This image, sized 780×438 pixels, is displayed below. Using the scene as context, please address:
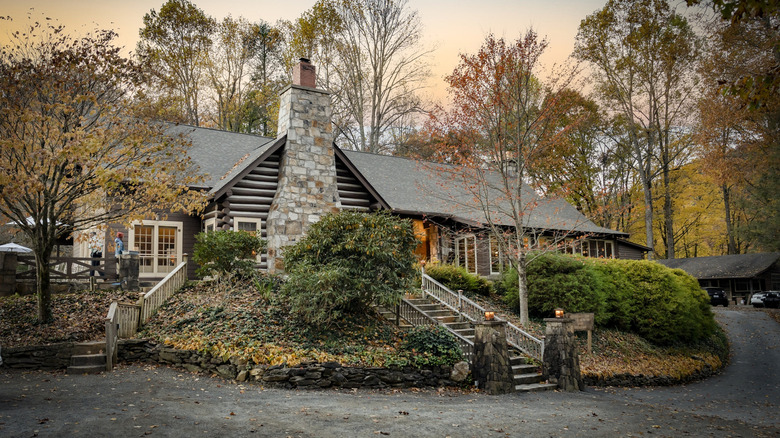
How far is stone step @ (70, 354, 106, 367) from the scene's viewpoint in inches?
442

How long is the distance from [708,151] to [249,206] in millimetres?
25572

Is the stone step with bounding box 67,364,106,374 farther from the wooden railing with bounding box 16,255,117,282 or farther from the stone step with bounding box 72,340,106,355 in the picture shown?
the wooden railing with bounding box 16,255,117,282

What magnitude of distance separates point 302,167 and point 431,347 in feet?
27.1

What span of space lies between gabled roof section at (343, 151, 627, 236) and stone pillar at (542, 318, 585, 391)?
8.81 m

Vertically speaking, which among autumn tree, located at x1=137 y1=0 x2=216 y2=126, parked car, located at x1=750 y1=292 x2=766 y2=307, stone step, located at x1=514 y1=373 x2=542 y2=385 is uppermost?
autumn tree, located at x1=137 y1=0 x2=216 y2=126

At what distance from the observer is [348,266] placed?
12148 millimetres

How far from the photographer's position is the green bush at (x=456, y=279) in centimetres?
1820

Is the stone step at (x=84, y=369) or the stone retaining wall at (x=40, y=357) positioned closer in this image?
the stone step at (x=84, y=369)

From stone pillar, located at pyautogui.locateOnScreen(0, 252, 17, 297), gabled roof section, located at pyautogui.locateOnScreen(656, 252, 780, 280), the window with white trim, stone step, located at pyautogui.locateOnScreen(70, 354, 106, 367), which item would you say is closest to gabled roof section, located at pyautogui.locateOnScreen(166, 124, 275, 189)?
stone pillar, located at pyautogui.locateOnScreen(0, 252, 17, 297)

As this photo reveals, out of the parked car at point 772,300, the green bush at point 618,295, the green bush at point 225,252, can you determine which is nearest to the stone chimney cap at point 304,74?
the green bush at point 225,252

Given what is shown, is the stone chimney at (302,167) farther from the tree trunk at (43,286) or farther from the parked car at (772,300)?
the parked car at (772,300)

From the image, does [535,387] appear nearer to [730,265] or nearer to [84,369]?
[84,369]

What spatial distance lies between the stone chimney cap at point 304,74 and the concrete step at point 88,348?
10.2 meters

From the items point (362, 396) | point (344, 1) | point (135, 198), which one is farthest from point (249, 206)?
point (344, 1)
